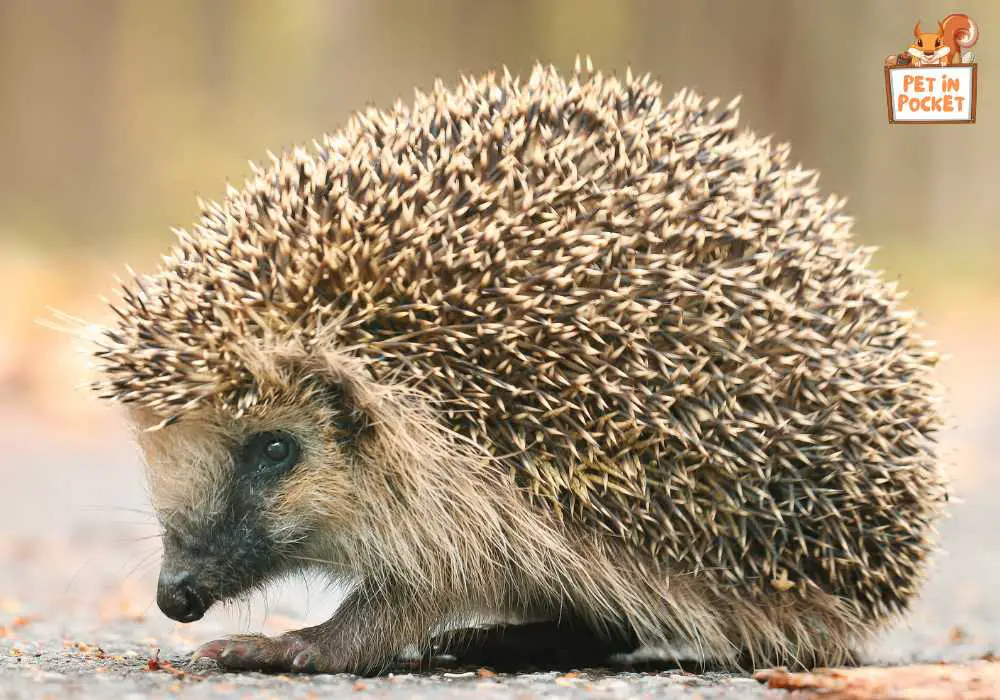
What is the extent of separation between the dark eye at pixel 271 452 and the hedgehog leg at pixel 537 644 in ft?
3.71

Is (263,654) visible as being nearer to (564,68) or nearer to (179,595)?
(179,595)

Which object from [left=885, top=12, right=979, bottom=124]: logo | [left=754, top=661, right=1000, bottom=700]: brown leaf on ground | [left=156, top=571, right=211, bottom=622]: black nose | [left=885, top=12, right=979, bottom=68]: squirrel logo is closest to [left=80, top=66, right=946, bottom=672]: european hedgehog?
[left=156, top=571, right=211, bottom=622]: black nose

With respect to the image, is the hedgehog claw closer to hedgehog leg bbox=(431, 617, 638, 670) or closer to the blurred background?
hedgehog leg bbox=(431, 617, 638, 670)

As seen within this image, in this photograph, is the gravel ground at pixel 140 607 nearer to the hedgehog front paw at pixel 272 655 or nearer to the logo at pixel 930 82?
the hedgehog front paw at pixel 272 655

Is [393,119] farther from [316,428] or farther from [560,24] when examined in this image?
[560,24]

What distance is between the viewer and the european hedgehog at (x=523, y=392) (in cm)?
497

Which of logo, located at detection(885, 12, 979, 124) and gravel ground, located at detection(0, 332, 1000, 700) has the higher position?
logo, located at detection(885, 12, 979, 124)

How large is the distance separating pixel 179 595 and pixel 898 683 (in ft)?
8.45

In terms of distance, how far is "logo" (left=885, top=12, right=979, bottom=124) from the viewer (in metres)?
6.34

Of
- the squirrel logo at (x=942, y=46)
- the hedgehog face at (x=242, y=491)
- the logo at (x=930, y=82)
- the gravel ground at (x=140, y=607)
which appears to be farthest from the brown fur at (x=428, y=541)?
the squirrel logo at (x=942, y=46)

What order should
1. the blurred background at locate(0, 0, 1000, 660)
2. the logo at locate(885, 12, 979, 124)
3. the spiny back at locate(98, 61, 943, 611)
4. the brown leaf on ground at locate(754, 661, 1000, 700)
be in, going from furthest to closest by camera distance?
the blurred background at locate(0, 0, 1000, 660) < the logo at locate(885, 12, 979, 124) < the spiny back at locate(98, 61, 943, 611) < the brown leaf on ground at locate(754, 661, 1000, 700)

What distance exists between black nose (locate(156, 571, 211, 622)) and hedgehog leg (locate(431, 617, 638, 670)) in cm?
117

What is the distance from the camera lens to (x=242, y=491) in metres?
5.14

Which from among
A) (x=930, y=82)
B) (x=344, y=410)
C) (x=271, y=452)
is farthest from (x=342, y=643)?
(x=930, y=82)
